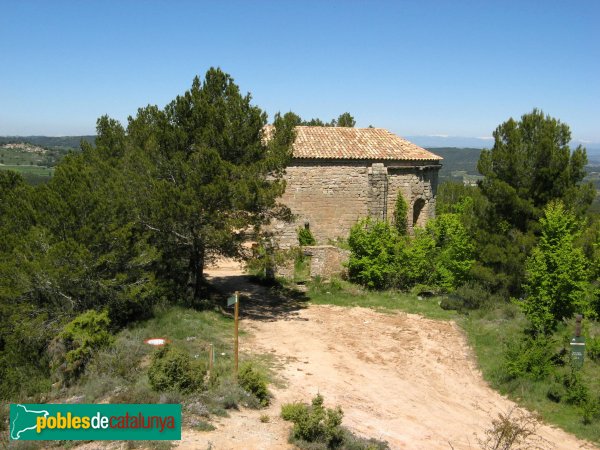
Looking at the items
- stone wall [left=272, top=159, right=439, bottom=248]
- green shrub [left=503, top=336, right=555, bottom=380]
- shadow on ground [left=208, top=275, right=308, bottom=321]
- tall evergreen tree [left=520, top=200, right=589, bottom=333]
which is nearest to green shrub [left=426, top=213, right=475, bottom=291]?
tall evergreen tree [left=520, top=200, right=589, bottom=333]

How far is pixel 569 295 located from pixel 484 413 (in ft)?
16.3

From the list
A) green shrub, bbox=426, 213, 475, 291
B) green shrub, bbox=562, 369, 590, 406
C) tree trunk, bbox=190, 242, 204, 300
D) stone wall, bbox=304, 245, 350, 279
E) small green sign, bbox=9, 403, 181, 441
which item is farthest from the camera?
stone wall, bbox=304, 245, 350, 279

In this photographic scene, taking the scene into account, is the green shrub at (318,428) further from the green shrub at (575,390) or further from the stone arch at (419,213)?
the stone arch at (419,213)

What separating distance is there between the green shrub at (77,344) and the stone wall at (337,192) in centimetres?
1316

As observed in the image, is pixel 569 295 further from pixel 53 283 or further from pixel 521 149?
pixel 53 283

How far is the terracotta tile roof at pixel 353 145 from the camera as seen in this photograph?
25.0m

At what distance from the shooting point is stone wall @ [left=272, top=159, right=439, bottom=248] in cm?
2495

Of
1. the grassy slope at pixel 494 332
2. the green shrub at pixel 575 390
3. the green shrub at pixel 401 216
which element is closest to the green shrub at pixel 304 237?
the grassy slope at pixel 494 332

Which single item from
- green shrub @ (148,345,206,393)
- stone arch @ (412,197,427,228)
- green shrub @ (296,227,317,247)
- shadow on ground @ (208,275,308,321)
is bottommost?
shadow on ground @ (208,275,308,321)

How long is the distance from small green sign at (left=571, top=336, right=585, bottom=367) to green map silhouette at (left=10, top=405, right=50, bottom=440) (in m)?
12.4

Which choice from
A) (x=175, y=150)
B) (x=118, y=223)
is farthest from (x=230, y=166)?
(x=118, y=223)

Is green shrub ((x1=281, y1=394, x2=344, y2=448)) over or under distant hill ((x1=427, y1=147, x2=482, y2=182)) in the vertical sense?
under

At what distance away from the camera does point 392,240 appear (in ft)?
71.7

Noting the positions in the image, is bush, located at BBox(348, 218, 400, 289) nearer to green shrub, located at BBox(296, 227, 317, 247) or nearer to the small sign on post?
green shrub, located at BBox(296, 227, 317, 247)
